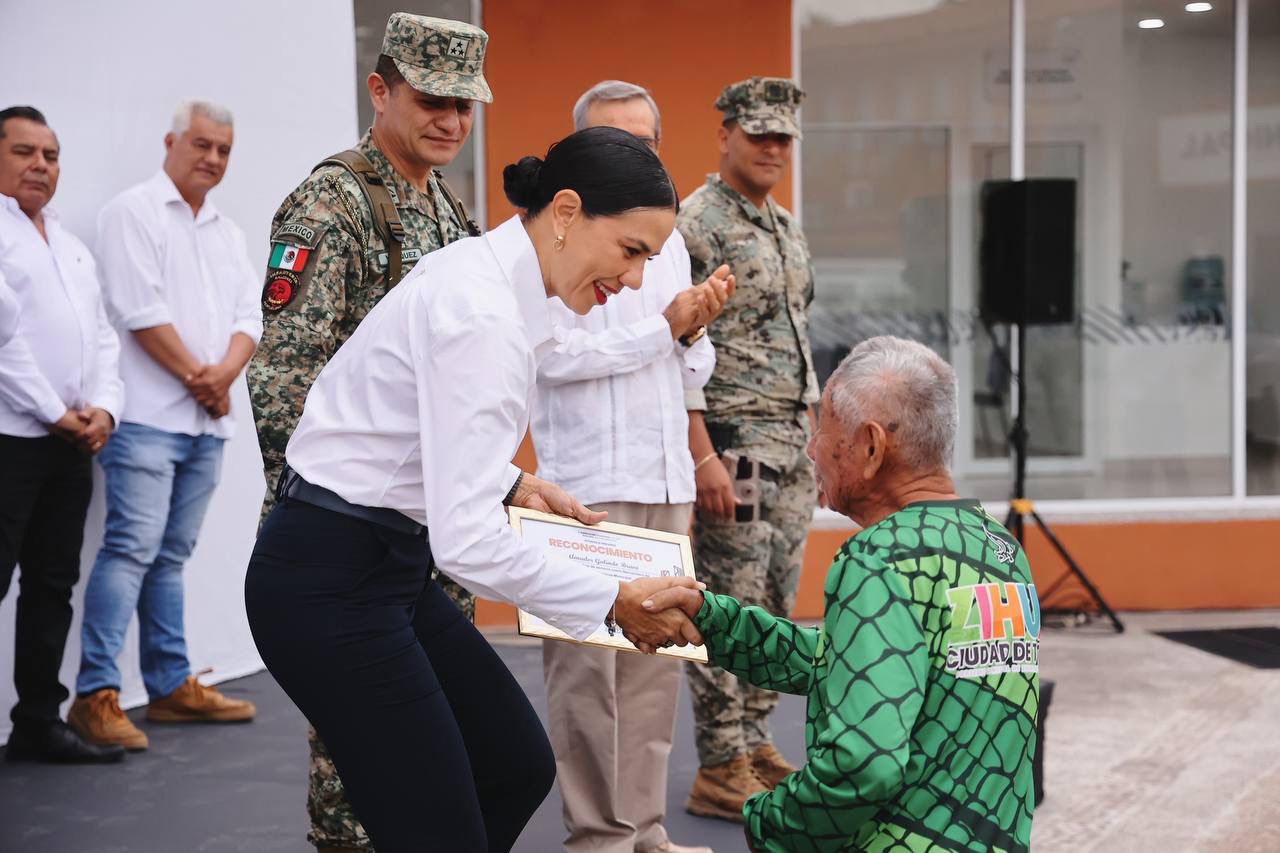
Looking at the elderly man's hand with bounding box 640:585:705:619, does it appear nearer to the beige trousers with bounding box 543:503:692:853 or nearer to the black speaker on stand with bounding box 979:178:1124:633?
the beige trousers with bounding box 543:503:692:853

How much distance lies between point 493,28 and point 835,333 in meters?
2.52

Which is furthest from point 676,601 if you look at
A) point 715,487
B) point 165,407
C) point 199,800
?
point 165,407

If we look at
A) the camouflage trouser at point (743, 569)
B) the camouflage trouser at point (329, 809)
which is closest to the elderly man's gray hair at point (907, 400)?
the camouflage trouser at point (329, 809)

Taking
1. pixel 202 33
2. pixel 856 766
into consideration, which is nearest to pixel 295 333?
pixel 856 766

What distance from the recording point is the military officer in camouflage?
173 inches

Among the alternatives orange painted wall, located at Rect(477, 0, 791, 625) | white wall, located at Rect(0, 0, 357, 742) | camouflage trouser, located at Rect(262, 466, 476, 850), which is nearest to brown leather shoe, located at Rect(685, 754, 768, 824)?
camouflage trouser, located at Rect(262, 466, 476, 850)

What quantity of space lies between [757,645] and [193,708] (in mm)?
3615

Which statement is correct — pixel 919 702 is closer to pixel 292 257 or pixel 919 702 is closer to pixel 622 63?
pixel 292 257

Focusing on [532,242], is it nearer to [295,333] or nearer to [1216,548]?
[295,333]

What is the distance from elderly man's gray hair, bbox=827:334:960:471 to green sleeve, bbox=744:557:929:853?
258 millimetres

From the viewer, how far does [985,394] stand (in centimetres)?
848

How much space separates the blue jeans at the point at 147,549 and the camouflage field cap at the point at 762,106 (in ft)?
7.82

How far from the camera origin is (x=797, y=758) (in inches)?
199

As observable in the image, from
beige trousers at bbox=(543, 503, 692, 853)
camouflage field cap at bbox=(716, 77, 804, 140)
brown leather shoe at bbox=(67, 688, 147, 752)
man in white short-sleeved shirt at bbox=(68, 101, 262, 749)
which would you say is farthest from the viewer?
man in white short-sleeved shirt at bbox=(68, 101, 262, 749)
